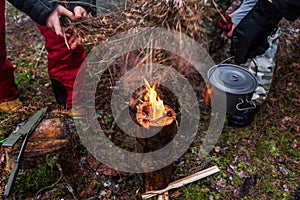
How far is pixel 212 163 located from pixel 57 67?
6.30 feet

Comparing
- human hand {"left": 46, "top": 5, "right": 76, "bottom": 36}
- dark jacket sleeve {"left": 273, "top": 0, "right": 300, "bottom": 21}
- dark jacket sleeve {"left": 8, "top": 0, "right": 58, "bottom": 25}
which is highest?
dark jacket sleeve {"left": 8, "top": 0, "right": 58, "bottom": 25}

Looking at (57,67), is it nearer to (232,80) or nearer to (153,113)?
(153,113)

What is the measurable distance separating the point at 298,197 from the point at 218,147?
2.84 ft

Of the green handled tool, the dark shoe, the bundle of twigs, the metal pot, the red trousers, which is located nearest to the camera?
the green handled tool

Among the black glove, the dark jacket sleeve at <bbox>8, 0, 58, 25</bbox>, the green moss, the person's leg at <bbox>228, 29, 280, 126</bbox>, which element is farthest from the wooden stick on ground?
the dark jacket sleeve at <bbox>8, 0, 58, 25</bbox>

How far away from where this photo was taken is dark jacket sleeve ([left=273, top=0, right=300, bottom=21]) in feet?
7.42

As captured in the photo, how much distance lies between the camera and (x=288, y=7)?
230cm

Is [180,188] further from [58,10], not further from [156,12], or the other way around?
[58,10]

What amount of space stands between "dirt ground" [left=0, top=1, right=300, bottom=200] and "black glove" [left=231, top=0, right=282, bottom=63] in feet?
3.36

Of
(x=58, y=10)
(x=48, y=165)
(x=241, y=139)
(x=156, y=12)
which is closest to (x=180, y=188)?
(x=241, y=139)

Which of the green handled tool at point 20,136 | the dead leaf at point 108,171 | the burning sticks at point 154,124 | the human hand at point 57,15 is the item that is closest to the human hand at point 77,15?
the human hand at point 57,15

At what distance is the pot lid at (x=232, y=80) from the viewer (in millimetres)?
2612

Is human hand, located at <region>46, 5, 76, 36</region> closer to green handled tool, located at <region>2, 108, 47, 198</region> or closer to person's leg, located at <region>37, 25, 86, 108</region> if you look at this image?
person's leg, located at <region>37, 25, 86, 108</region>

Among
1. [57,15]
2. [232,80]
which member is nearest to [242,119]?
[232,80]
